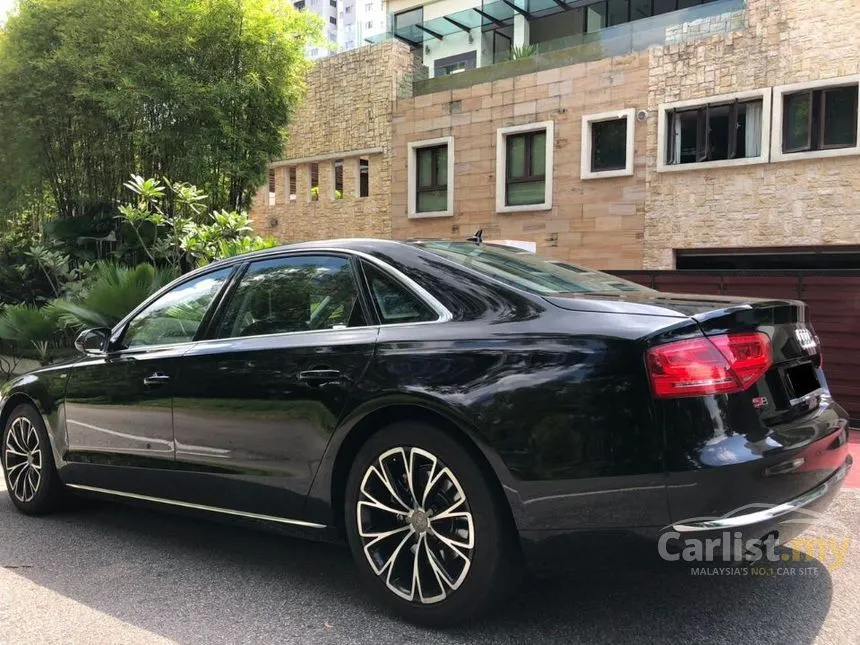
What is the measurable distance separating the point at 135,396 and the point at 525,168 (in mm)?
16403

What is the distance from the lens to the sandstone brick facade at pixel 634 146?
14.9 m

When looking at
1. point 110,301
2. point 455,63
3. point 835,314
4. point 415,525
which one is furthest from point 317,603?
point 455,63

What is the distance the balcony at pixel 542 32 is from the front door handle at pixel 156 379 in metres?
16.2

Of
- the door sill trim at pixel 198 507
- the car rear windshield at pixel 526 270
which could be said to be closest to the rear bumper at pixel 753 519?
the car rear windshield at pixel 526 270

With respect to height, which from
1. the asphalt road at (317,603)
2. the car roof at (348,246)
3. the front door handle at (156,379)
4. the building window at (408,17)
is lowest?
the asphalt road at (317,603)

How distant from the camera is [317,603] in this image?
3064mm

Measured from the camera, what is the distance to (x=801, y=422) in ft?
8.37

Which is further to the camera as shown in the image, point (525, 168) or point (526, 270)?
point (525, 168)

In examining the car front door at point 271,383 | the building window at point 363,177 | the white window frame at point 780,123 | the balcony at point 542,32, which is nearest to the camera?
the car front door at point 271,383

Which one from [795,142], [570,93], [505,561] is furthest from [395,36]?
[505,561]

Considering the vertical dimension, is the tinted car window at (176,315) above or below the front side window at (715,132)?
below

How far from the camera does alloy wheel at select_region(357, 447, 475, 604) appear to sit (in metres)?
2.60

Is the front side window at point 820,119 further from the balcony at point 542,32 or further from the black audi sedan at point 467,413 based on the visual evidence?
Result: the black audi sedan at point 467,413

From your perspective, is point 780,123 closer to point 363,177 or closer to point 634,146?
point 634,146
